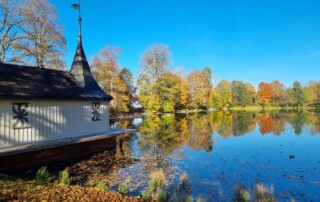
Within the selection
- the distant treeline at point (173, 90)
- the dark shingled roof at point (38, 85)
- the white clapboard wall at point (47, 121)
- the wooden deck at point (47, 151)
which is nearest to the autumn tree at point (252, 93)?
the distant treeline at point (173, 90)

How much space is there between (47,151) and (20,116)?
1.78m

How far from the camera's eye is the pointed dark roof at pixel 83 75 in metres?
12.5

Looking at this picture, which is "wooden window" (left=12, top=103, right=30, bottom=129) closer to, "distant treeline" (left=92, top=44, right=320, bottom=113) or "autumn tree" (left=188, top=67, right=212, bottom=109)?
"distant treeline" (left=92, top=44, right=320, bottom=113)

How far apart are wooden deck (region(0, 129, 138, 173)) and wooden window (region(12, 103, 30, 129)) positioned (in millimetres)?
844

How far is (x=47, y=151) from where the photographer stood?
29.2 ft

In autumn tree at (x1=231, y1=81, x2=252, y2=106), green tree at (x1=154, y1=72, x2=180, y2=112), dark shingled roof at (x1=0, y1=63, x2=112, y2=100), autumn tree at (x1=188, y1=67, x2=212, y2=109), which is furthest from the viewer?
autumn tree at (x1=231, y1=81, x2=252, y2=106)

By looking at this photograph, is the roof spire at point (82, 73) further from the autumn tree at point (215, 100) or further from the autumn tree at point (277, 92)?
the autumn tree at point (277, 92)

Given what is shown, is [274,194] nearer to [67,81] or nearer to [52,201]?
[52,201]

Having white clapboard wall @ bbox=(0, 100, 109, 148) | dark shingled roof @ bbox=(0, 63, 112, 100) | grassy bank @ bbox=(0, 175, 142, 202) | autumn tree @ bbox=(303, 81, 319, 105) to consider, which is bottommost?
grassy bank @ bbox=(0, 175, 142, 202)

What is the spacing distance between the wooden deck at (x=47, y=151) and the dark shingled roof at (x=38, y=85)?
2.05 metres

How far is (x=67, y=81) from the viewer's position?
11828mm

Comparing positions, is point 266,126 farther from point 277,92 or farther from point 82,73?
point 277,92

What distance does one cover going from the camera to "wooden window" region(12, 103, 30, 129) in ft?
28.1

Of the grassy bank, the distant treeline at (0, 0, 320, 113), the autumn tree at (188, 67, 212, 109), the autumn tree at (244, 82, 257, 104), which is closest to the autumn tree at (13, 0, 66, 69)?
the distant treeline at (0, 0, 320, 113)
